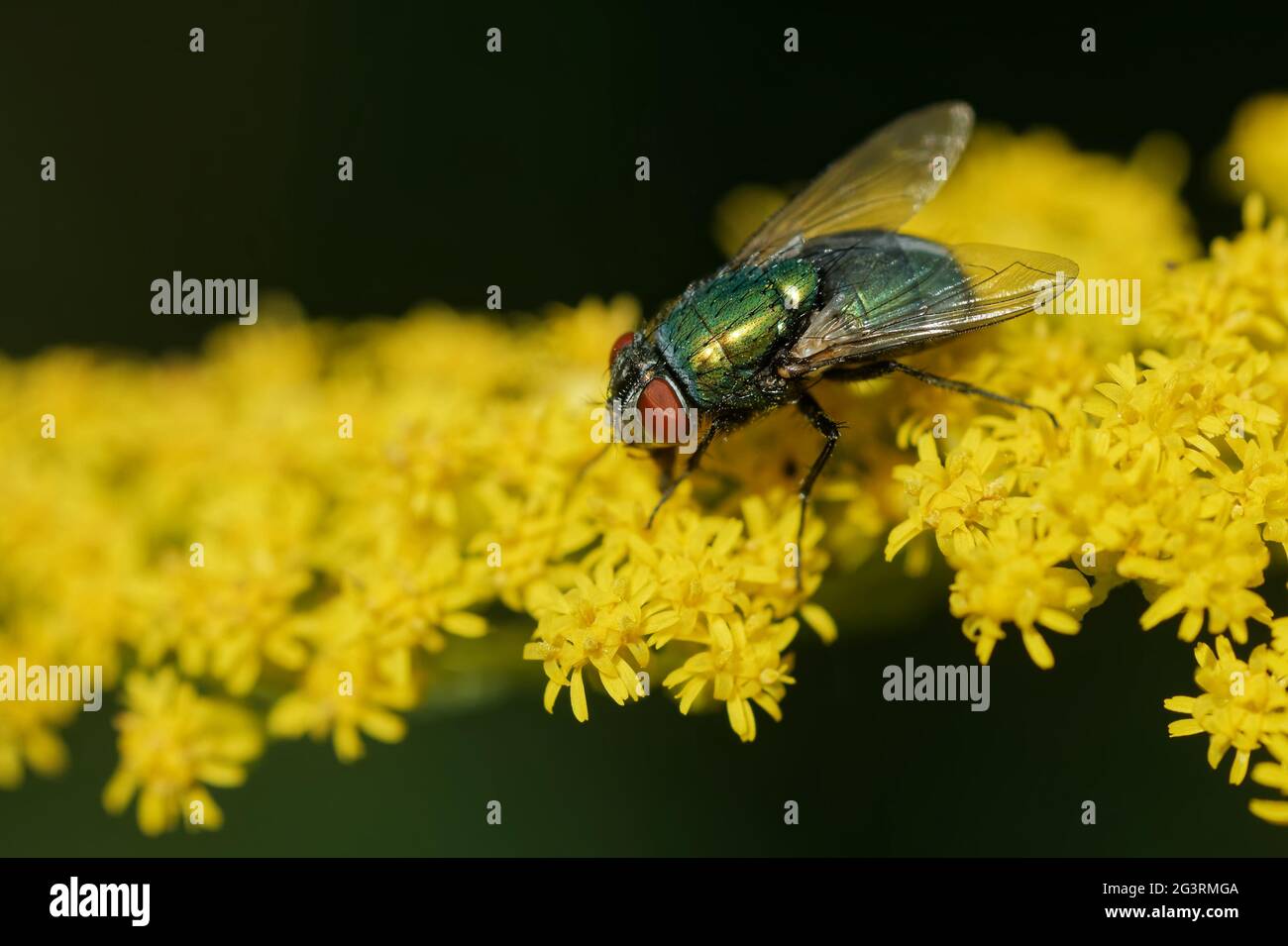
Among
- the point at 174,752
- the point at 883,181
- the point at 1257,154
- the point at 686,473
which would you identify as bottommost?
the point at 174,752

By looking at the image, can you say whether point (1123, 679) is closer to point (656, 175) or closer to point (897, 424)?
point (897, 424)

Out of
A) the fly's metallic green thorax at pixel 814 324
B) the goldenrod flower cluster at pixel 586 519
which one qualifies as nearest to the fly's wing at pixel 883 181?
the goldenrod flower cluster at pixel 586 519

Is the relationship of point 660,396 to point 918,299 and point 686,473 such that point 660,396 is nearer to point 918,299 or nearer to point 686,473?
point 686,473

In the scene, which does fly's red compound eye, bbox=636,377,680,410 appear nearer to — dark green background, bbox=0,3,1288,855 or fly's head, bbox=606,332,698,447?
fly's head, bbox=606,332,698,447

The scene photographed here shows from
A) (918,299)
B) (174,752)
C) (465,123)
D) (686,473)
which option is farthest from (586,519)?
(465,123)

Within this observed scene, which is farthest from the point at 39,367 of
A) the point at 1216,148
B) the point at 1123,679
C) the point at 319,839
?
the point at 1216,148

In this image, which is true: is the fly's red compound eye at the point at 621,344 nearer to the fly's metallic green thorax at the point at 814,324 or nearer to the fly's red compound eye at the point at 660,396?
the fly's metallic green thorax at the point at 814,324
